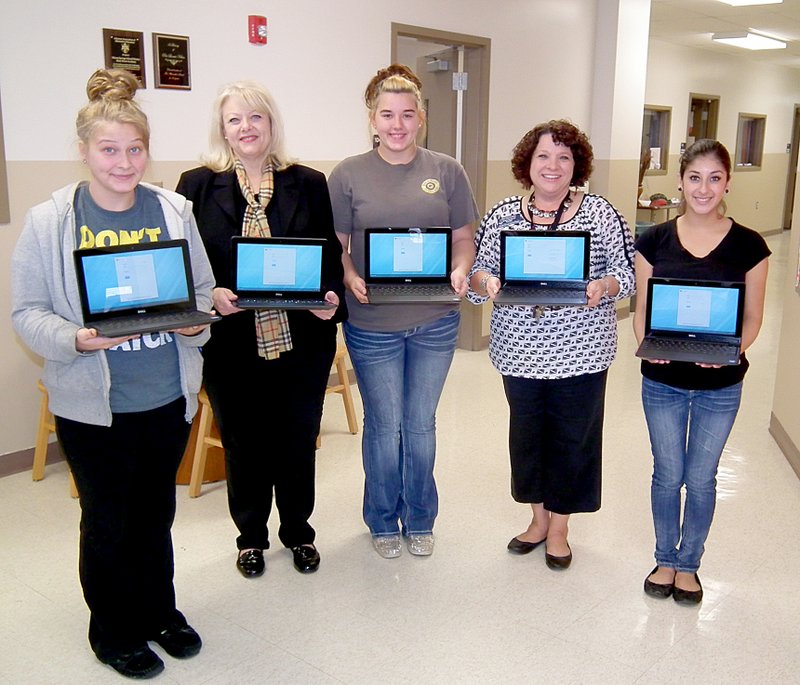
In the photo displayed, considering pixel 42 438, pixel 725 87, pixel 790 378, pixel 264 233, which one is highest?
pixel 725 87

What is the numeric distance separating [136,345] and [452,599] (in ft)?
4.19

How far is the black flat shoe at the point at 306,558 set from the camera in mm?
2627

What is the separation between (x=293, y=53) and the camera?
4.21 meters

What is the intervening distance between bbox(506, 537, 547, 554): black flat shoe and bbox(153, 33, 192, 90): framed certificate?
2.62m

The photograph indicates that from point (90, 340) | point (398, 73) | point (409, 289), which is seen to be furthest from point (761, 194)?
point (90, 340)

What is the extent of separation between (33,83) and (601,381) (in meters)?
2.61

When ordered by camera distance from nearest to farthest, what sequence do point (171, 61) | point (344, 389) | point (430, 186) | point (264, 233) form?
1. point (264, 233)
2. point (430, 186)
3. point (171, 61)
4. point (344, 389)

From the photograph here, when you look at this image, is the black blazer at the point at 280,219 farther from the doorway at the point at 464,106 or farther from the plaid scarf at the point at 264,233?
the doorway at the point at 464,106

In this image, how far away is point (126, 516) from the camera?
2.00 m

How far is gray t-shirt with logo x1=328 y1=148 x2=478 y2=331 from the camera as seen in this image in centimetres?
248

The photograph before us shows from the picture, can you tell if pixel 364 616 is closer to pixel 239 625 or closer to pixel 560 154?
pixel 239 625

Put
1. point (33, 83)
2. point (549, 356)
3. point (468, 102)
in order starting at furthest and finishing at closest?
1. point (468, 102)
2. point (33, 83)
3. point (549, 356)

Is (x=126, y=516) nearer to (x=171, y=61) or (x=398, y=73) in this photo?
(x=398, y=73)

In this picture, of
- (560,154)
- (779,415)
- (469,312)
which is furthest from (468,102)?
(560,154)
